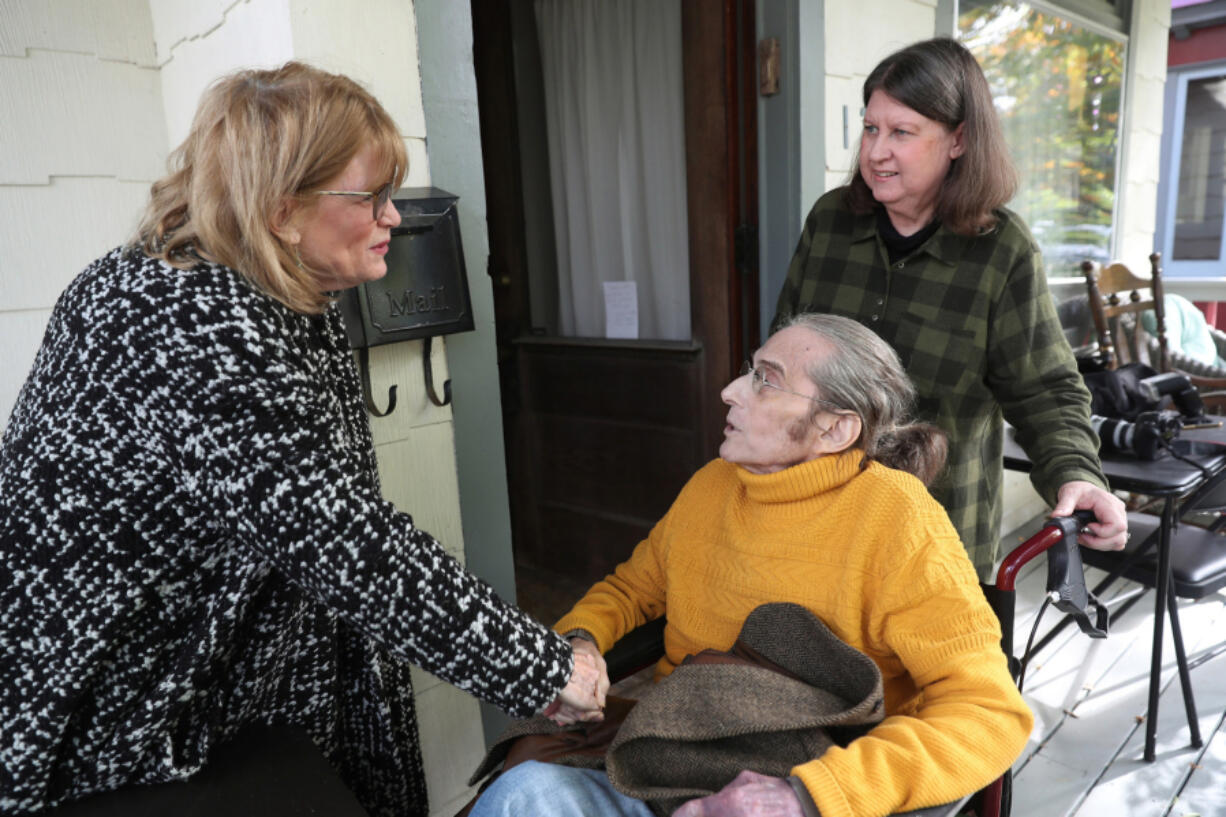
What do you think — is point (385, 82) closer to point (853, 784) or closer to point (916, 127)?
point (916, 127)

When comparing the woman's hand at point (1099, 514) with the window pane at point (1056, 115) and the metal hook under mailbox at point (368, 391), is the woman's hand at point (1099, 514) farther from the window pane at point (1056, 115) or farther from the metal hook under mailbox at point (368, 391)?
the window pane at point (1056, 115)

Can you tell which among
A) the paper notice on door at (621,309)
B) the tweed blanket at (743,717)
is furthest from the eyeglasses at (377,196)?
the paper notice on door at (621,309)

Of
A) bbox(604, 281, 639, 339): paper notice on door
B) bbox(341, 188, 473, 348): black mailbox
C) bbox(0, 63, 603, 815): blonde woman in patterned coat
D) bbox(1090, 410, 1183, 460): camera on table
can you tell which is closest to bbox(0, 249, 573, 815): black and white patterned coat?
bbox(0, 63, 603, 815): blonde woman in patterned coat

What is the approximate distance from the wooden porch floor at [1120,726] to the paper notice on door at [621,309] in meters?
1.79

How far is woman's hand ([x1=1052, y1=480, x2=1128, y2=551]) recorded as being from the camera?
4.31 ft

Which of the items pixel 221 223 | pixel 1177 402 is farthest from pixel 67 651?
pixel 1177 402

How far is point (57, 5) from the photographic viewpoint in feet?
5.70

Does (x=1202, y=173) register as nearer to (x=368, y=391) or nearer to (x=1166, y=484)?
(x=1166, y=484)

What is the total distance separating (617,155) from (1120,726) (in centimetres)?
245

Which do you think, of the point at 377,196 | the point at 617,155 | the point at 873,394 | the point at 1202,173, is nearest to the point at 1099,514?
the point at 873,394

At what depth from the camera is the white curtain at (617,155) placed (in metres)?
2.84

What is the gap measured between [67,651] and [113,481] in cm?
23

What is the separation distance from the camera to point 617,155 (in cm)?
303

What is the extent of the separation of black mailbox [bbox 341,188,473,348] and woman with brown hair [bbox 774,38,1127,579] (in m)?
0.80
